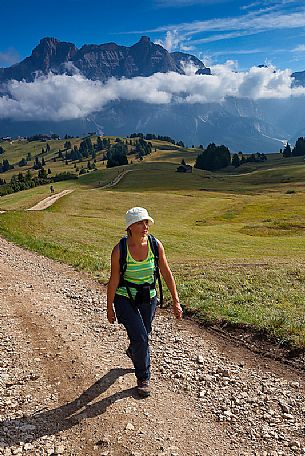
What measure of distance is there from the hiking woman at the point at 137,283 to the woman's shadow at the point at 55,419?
0.88m

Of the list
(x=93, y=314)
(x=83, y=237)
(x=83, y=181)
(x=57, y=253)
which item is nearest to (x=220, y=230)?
(x=83, y=237)

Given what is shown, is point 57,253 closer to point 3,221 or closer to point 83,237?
point 83,237

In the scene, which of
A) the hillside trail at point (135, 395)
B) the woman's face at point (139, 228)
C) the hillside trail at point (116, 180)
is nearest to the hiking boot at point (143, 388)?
the hillside trail at point (135, 395)

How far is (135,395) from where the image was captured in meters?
9.20

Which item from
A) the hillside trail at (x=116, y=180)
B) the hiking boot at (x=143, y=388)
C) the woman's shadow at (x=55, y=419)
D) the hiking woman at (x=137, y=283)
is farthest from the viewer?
the hillside trail at (x=116, y=180)

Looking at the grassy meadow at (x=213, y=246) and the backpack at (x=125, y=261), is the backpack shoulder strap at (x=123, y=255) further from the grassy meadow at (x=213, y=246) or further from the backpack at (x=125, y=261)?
the grassy meadow at (x=213, y=246)

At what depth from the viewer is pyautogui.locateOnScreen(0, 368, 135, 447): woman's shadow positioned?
7.96 m

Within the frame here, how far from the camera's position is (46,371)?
33.4ft

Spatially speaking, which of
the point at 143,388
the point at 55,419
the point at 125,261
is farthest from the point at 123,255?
the point at 55,419

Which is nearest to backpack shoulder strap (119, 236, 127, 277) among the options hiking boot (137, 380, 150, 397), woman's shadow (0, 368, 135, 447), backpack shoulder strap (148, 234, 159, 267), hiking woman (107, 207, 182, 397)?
hiking woman (107, 207, 182, 397)

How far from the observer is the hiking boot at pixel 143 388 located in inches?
359

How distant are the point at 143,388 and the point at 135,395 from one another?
234mm

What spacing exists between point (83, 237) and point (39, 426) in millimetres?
31920

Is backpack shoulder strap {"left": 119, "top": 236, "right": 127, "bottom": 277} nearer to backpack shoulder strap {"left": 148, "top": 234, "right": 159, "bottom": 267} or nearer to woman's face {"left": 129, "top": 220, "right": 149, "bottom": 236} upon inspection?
woman's face {"left": 129, "top": 220, "right": 149, "bottom": 236}
